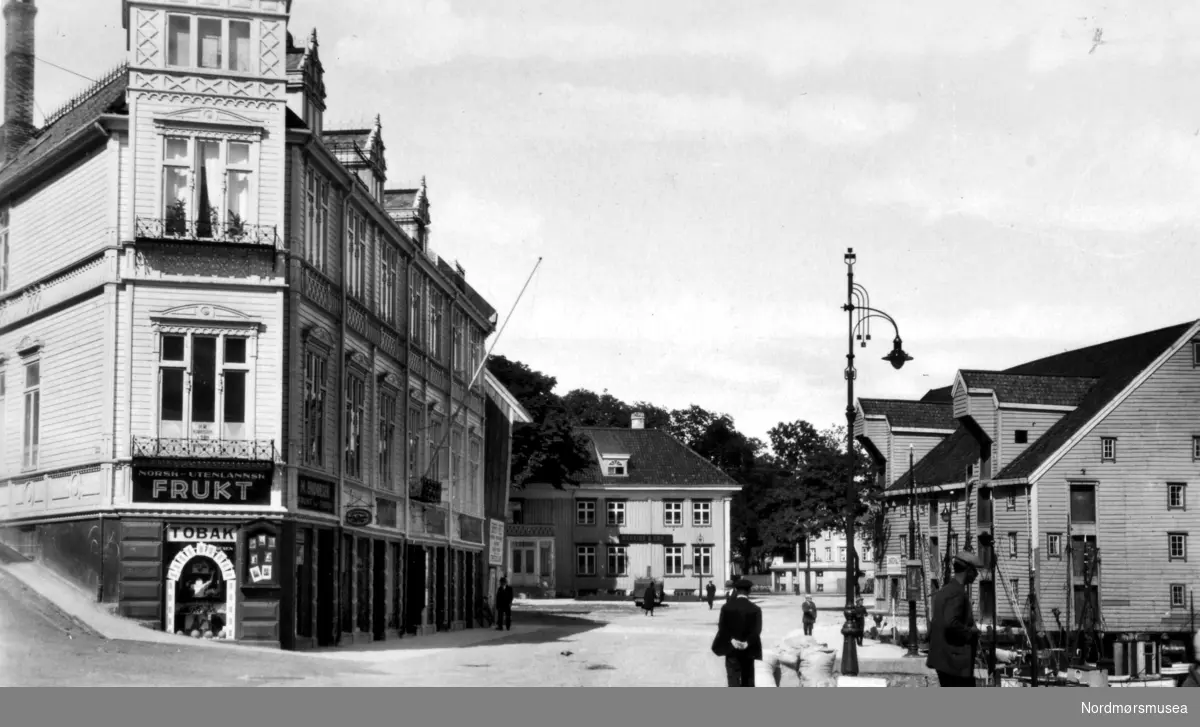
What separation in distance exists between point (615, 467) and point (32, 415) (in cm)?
6791

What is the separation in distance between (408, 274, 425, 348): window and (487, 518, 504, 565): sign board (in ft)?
41.4

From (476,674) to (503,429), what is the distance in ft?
94.2

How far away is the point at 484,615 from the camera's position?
50375mm

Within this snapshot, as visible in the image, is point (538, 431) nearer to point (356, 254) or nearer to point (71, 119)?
point (356, 254)

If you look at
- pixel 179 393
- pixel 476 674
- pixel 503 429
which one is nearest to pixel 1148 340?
pixel 503 429

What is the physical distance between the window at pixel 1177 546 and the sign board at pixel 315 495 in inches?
860

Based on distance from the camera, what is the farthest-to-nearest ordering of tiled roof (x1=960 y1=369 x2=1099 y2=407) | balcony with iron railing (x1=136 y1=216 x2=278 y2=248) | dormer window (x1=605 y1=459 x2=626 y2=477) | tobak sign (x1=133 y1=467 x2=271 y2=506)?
dormer window (x1=605 y1=459 x2=626 y2=477), tiled roof (x1=960 y1=369 x2=1099 y2=407), balcony with iron railing (x1=136 y1=216 x2=278 y2=248), tobak sign (x1=133 y1=467 x2=271 y2=506)

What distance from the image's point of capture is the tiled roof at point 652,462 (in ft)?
311

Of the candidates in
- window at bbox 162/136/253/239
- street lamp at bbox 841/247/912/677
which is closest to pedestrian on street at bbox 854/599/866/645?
street lamp at bbox 841/247/912/677

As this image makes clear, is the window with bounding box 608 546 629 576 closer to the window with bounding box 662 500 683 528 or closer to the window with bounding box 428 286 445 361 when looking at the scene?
the window with bounding box 662 500 683 528

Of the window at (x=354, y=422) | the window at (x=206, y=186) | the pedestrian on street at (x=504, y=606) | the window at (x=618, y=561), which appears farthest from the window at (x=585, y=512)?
the window at (x=206, y=186)

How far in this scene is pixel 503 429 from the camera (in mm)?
55750

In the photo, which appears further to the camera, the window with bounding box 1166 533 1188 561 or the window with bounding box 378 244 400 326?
the window with bounding box 1166 533 1188 561

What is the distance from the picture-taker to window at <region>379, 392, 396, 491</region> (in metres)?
37.4
